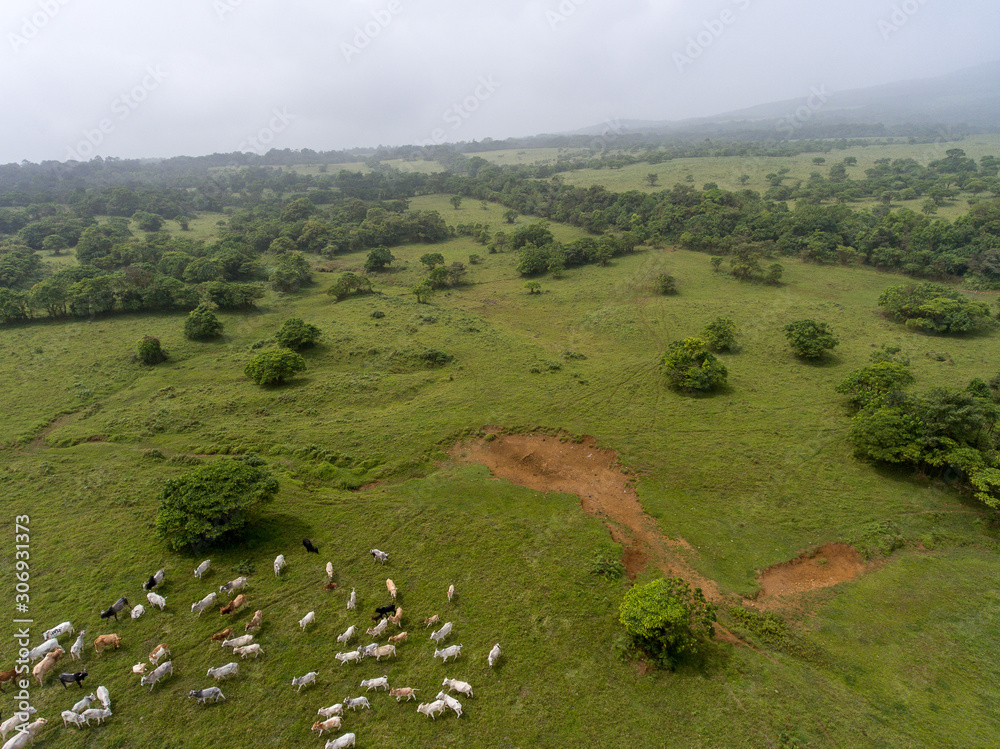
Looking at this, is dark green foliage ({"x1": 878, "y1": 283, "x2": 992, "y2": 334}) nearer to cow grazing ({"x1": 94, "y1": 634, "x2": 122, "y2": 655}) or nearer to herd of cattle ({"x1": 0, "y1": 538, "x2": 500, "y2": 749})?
herd of cattle ({"x1": 0, "y1": 538, "x2": 500, "y2": 749})

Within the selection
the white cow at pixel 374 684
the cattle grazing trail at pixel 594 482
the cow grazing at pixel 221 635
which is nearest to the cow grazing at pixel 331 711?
the white cow at pixel 374 684

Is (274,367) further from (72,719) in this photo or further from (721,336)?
(721,336)

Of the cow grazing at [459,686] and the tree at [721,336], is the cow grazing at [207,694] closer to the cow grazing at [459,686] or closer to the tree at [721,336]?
the cow grazing at [459,686]

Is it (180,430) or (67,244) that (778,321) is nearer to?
(180,430)

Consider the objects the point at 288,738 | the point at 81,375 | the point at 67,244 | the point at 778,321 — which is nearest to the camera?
the point at 288,738

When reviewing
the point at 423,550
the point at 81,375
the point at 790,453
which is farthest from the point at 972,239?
the point at 81,375

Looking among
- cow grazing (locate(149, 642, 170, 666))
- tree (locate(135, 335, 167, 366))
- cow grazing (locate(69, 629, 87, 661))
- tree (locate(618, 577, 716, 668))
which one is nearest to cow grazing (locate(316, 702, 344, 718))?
cow grazing (locate(149, 642, 170, 666))
